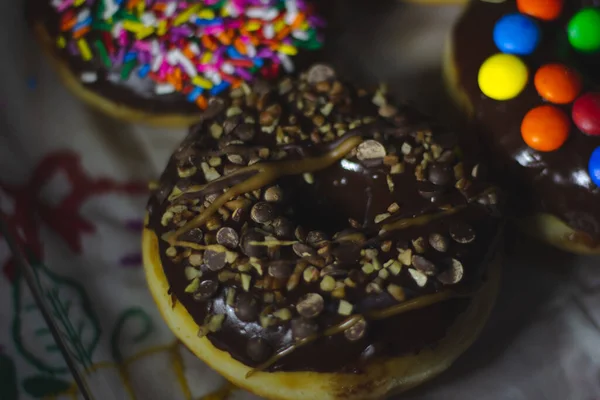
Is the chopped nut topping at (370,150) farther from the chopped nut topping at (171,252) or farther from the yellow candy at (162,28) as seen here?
the yellow candy at (162,28)

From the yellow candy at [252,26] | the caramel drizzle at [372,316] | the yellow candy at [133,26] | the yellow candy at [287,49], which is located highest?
the yellow candy at [133,26]

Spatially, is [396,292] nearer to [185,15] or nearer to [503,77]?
[503,77]

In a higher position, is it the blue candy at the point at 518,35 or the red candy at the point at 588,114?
the blue candy at the point at 518,35

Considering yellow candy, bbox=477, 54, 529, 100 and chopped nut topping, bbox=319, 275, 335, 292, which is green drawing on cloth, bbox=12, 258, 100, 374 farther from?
yellow candy, bbox=477, 54, 529, 100

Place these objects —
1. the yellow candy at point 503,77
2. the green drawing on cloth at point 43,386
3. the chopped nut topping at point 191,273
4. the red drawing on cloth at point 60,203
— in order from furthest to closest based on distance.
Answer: the red drawing on cloth at point 60,203 → the yellow candy at point 503,77 → the green drawing on cloth at point 43,386 → the chopped nut topping at point 191,273

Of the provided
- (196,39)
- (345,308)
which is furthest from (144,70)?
(345,308)

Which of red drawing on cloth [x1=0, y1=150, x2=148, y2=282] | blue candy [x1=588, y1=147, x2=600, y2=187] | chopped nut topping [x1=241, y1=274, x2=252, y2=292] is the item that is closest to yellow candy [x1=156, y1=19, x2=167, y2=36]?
red drawing on cloth [x1=0, y1=150, x2=148, y2=282]

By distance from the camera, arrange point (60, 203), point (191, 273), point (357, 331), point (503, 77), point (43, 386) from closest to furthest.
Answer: point (357, 331)
point (191, 273)
point (43, 386)
point (503, 77)
point (60, 203)

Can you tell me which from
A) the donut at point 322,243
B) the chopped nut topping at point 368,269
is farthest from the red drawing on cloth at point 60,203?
the chopped nut topping at point 368,269
